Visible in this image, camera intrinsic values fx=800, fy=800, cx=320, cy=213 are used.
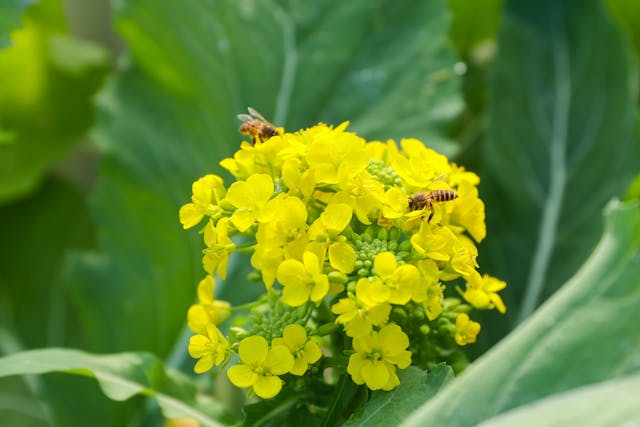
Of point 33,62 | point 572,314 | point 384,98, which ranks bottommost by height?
point 572,314

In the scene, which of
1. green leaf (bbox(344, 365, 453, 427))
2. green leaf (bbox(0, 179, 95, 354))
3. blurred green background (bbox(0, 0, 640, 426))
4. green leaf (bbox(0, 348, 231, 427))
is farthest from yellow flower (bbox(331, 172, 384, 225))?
green leaf (bbox(0, 179, 95, 354))

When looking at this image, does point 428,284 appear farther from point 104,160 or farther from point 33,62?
point 33,62

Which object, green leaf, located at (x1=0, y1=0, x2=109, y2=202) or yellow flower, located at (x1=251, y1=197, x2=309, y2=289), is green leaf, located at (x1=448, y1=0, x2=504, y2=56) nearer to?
green leaf, located at (x1=0, y1=0, x2=109, y2=202)

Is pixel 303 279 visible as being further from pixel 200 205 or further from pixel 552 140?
pixel 552 140

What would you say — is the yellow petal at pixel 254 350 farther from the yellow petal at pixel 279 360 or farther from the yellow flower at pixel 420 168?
the yellow flower at pixel 420 168

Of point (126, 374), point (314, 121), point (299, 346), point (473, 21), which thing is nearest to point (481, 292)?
point (299, 346)

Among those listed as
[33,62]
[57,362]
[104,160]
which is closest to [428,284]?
[57,362]

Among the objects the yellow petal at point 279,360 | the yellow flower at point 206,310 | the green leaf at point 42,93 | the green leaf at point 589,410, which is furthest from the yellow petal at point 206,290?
the green leaf at point 42,93
